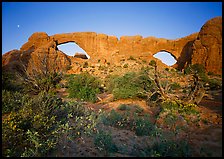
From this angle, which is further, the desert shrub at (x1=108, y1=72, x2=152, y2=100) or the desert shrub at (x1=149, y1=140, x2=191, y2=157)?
the desert shrub at (x1=108, y1=72, x2=152, y2=100)

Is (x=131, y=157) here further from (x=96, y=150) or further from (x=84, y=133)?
(x=84, y=133)

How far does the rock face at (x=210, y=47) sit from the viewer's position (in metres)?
25.1

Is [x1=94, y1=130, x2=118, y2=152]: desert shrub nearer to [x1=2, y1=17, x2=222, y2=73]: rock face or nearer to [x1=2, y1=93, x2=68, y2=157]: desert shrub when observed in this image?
[x1=2, y1=93, x2=68, y2=157]: desert shrub

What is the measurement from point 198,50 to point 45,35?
3162 cm

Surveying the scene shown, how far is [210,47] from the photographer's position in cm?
2605

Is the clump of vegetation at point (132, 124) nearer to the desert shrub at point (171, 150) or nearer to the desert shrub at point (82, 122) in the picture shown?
the desert shrub at point (82, 122)

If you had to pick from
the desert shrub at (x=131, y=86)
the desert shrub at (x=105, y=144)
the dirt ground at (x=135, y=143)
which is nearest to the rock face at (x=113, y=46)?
the desert shrub at (x=131, y=86)

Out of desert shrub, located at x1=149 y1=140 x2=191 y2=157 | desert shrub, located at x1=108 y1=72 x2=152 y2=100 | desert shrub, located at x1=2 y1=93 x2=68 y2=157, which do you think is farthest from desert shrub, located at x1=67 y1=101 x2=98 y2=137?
desert shrub, located at x1=108 y1=72 x2=152 y2=100

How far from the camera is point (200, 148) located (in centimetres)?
381

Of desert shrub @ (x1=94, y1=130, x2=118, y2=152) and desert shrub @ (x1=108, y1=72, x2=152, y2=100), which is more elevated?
desert shrub @ (x1=108, y1=72, x2=152, y2=100)

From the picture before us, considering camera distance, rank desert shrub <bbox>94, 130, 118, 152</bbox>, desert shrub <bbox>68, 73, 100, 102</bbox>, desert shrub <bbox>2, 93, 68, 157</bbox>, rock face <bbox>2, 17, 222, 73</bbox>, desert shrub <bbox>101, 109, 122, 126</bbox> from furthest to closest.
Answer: rock face <bbox>2, 17, 222, 73</bbox>
desert shrub <bbox>68, 73, 100, 102</bbox>
desert shrub <bbox>101, 109, 122, 126</bbox>
desert shrub <bbox>94, 130, 118, 152</bbox>
desert shrub <bbox>2, 93, 68, 157</bbox>

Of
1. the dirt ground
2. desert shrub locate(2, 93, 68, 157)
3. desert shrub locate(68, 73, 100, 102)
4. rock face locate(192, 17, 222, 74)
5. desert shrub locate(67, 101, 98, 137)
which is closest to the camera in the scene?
desert shrub locate(2, 93, 68, 157)

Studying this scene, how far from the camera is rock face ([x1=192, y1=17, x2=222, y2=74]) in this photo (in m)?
25.1

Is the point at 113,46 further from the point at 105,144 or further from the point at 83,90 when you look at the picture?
the point at 105,144
